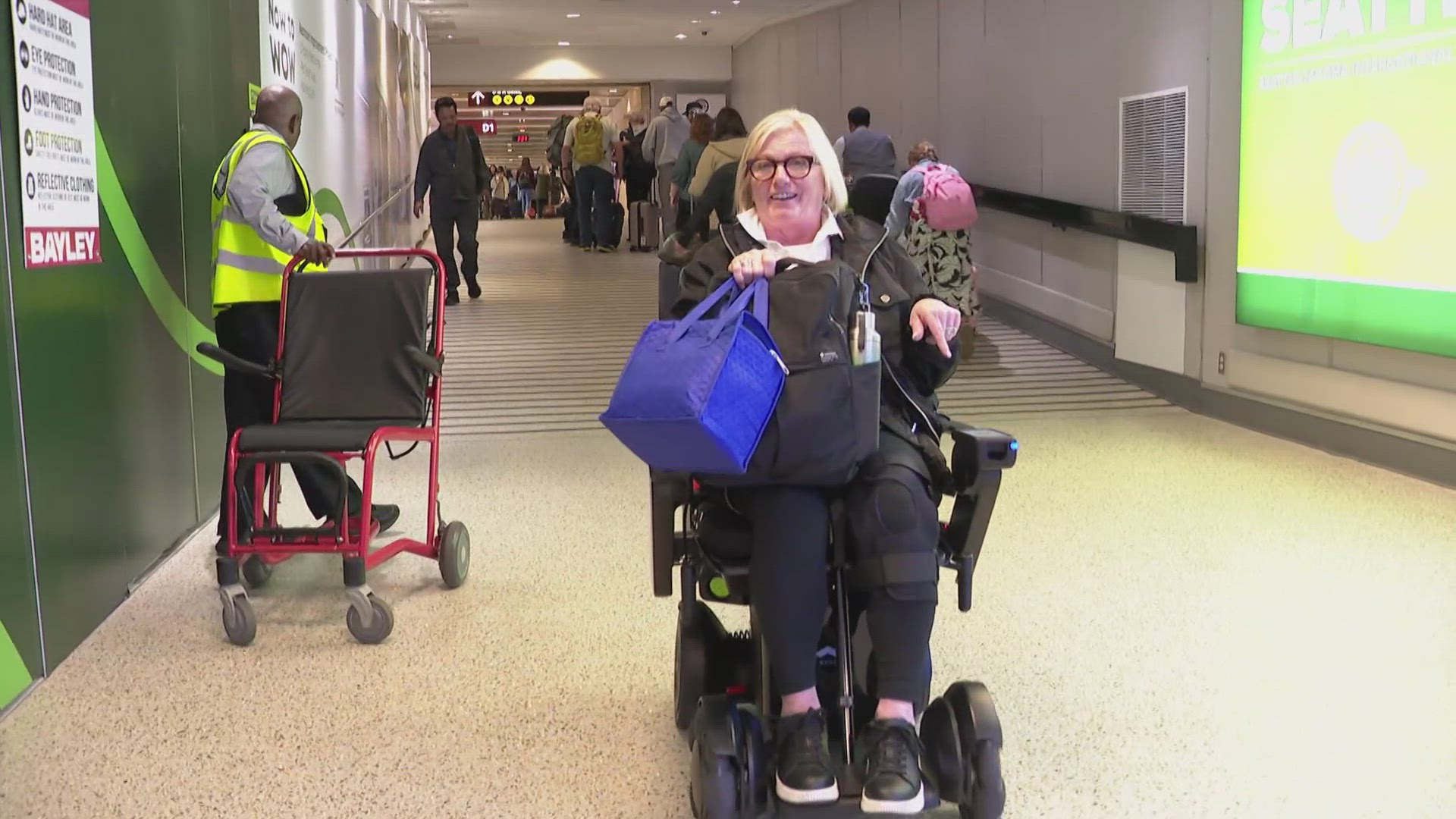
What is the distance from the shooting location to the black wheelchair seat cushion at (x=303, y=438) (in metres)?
3.80

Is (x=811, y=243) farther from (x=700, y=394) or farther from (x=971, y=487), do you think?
(x=700, y=394)

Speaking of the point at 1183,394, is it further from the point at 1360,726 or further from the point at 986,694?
the point at 986,694

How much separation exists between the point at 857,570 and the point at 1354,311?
4.30 m

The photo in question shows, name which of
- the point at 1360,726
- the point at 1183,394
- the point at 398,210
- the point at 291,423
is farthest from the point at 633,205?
the point at 1360,726

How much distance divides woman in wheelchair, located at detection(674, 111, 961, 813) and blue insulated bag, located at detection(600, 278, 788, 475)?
21 cm

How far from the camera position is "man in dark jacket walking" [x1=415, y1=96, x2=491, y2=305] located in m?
10.4

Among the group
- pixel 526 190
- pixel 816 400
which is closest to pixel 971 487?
pixel 816 400

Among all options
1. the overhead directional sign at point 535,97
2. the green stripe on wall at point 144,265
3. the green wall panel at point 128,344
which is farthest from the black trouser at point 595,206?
the overhead directional sign at point 535,97

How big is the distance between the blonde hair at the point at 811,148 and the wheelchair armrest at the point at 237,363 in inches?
68.3

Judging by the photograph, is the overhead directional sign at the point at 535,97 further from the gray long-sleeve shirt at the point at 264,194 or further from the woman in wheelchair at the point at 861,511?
the woman in wheelchair at the point at 861,511

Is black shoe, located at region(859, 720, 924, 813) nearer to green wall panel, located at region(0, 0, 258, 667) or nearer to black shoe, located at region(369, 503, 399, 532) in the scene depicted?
green wall panel, located at region(0, 0, 258, 667)

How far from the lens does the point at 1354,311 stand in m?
5.97

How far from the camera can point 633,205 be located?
51.2 ft

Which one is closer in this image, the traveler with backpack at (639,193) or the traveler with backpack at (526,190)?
the traveler with backpack at (639,193)
